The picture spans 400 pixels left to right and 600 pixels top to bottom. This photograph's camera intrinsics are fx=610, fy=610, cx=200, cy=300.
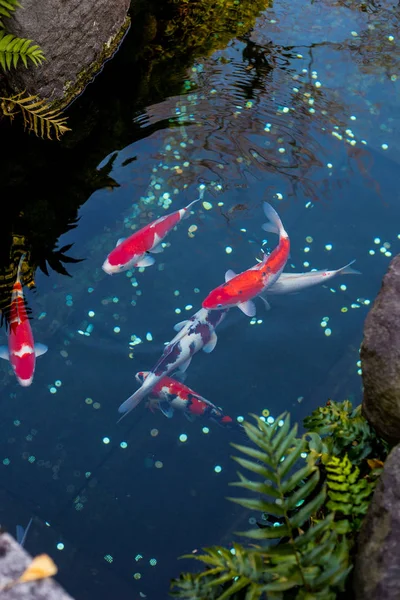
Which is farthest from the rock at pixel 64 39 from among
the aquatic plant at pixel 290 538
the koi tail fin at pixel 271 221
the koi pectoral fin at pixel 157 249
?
the aquatic plant at pixel 290 538

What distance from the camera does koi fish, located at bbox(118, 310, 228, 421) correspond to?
446 cm

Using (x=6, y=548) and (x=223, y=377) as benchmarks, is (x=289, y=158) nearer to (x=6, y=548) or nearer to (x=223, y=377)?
(x=223, y=377)

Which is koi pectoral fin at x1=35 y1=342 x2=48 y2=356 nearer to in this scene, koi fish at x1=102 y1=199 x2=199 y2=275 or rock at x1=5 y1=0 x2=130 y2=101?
koi fish at x1=102 y1=199 x2=199 y2=275

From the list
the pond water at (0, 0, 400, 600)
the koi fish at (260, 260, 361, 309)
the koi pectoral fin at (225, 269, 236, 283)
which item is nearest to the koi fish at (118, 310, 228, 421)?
the pond water at (0, 0, 400, 600)

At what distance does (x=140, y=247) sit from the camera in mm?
4945

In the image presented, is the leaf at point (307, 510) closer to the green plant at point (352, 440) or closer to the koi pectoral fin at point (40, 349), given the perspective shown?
the green plant at point (352, 440)

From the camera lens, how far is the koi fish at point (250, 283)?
4.66m

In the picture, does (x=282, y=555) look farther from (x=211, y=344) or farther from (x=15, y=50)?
(x=15, y=50)

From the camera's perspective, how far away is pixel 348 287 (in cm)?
511

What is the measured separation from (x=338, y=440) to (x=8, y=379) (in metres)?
2.55

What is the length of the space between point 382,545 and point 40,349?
304 cm

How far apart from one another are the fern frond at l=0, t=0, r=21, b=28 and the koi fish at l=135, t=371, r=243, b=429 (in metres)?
3.41

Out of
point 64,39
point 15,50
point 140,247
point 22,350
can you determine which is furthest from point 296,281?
point 64,39

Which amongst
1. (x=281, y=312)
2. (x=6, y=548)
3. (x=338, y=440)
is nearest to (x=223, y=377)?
(x=281, y=312)
